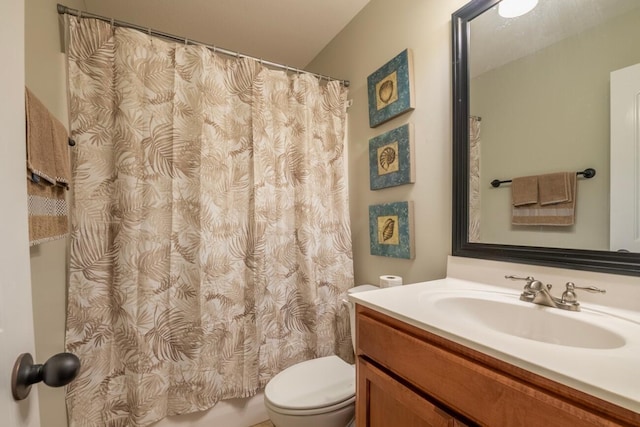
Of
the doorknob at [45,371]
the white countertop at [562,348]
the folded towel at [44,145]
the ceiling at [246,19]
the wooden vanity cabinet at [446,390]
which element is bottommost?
the wooden vanity cabinet at [446,390]

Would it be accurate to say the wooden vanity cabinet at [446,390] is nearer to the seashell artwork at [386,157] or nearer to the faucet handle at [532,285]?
the faucet handle at [532,285]

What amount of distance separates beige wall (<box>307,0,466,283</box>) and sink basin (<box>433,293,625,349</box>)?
14.0 inches

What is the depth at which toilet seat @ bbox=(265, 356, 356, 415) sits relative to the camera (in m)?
1.12

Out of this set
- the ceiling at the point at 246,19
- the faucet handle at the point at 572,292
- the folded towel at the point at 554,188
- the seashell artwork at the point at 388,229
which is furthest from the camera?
the ceiling at the point at 246,19

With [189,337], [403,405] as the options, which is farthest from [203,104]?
[403,405]

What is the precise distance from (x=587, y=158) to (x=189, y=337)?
182 centimetres

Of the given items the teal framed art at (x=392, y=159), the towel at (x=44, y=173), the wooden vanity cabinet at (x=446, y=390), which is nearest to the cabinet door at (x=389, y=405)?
the wooden vanity cabinet at (x=446, y=390)

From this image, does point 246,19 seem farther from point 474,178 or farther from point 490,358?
point 490,358

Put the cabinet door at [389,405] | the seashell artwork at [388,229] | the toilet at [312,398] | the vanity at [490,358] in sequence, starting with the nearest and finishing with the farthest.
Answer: the vanity at [490,358] → the cabinet door at [389,405] → the toilet at [312,398] → the seashell artwork at [388,229]

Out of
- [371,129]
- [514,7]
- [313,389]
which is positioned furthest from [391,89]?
[313,389]

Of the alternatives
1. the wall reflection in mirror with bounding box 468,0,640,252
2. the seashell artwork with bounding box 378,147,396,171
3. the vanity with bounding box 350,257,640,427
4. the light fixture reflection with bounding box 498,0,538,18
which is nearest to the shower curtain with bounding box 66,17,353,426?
the seashell artwork with bounding box 378,147,396,171

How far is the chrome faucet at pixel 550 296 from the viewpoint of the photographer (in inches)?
31.7

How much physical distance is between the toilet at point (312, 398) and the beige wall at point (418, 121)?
0.62 metres

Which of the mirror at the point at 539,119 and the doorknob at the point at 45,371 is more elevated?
the mirror at the point at 539,119
